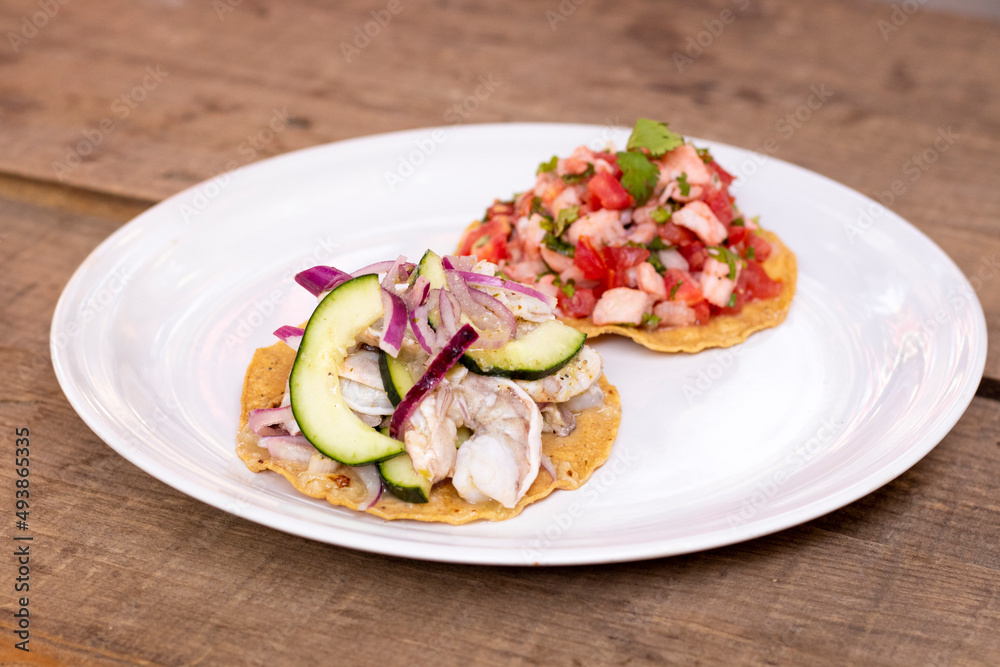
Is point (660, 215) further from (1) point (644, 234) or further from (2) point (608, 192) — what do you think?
(2) point (608, 192)

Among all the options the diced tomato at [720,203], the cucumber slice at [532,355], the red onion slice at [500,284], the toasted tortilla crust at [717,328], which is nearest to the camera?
the cucumber slice at [532,355]

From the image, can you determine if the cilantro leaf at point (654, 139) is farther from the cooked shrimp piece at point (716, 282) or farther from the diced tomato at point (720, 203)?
the cooked shrimp piece at point (716, 282)

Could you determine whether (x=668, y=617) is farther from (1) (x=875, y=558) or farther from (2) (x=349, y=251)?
(2) (x=349, y=251)

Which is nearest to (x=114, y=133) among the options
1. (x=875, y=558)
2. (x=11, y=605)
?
(x=11, y=605)

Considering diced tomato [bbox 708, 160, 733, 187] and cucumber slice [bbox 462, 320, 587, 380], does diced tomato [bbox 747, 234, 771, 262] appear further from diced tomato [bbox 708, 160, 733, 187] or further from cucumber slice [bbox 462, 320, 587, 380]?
cucumber slice [bbox 462, 320, 587, 380]

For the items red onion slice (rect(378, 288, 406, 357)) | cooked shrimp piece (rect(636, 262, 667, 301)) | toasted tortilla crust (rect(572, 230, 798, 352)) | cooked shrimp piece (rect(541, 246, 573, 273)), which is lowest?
toasted tortilla crust (rect(572, 230, 798, 352))

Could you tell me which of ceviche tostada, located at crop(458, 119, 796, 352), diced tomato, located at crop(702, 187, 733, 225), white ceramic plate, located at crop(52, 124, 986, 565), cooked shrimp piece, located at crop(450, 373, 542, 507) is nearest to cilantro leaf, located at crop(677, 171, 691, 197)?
ceviche tostada, located at crop(458, 119, 796, 352)

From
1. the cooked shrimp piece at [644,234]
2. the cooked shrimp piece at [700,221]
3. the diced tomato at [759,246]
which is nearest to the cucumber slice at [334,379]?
the cooked shrimp piece at [644,234]
